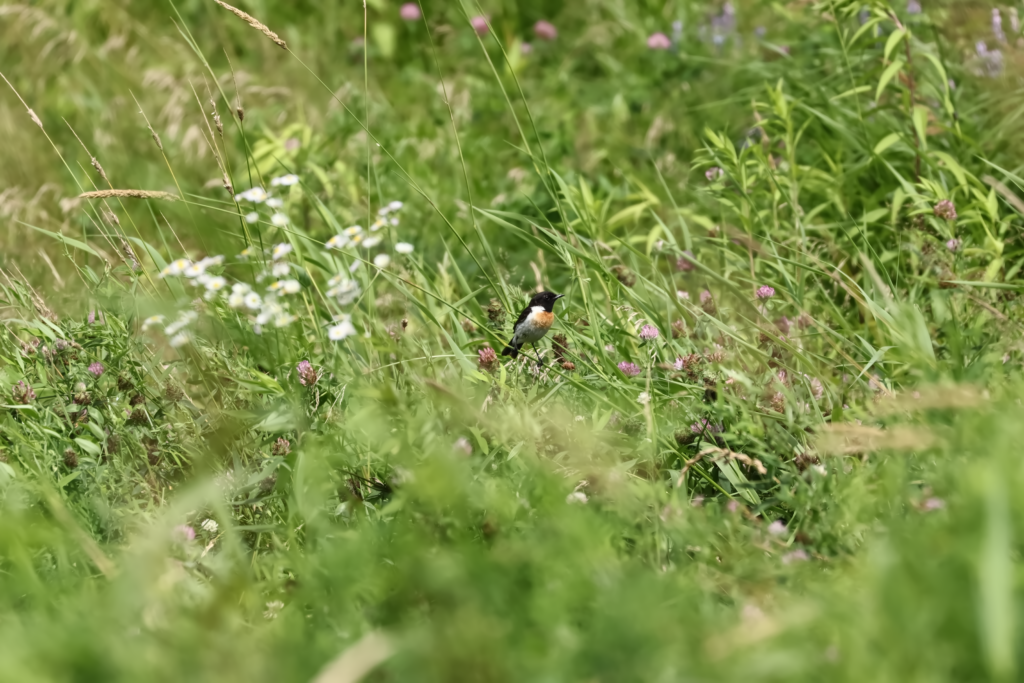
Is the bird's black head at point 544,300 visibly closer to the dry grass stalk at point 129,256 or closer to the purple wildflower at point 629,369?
the purple wildflower at point 629,369

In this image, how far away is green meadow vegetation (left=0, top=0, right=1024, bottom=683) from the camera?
1.29 m

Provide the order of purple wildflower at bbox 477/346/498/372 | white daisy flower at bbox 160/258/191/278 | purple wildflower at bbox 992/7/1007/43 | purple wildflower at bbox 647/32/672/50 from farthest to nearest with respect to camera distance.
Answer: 1. purple wildflower at bbox 647/32/672/50
2. purple wildflower at bbox 992/7/1007/43
3. white daisy flower at bbox 160/258/191/278
4. purple wildflower at bbox 477/346/498/372

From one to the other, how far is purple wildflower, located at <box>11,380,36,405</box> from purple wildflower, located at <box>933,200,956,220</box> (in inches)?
92.1

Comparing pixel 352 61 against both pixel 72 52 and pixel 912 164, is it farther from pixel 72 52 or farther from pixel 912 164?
pixel 912 164

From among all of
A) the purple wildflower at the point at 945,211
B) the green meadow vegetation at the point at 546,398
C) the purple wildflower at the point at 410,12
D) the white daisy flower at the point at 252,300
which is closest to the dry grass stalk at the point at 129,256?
the green meadow vegetation at the point at 546,398

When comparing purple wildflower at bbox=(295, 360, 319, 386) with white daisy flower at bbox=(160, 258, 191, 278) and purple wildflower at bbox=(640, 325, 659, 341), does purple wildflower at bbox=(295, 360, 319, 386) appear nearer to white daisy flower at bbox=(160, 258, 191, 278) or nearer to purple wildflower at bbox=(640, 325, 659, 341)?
white daisy flower at bbox=(160, 258, 191, 278)

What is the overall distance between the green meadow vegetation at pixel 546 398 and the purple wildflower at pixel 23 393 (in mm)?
24

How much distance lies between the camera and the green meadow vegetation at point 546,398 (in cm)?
129

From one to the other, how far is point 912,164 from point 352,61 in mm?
3312

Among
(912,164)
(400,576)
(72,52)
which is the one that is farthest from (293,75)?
(400,576)

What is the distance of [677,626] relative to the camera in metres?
1.31

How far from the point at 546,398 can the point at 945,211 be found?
118cm

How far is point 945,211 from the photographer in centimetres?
251

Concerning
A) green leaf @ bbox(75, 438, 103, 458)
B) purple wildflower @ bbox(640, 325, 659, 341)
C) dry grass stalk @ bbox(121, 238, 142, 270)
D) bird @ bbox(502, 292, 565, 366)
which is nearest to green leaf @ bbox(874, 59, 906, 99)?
purple wildflower @ bbox(640, 325, 659, 341)
